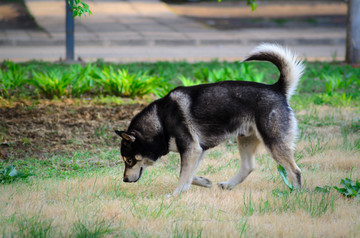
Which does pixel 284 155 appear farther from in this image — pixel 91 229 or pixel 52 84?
pixel 52 84

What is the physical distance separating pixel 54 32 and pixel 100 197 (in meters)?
12.4

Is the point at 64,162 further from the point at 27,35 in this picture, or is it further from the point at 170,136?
the point at 27,35

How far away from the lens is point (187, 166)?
208 inches

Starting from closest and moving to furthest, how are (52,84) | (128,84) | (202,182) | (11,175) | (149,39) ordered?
(202,182), (11,175), (52,84), (128,84), (149,39)

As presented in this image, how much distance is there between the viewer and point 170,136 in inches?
214

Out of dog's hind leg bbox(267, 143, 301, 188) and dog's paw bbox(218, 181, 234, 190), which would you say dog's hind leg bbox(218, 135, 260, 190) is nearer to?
dog's paw bbox(218, 181, 234, 190)

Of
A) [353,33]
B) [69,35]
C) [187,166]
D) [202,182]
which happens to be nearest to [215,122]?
[187,166]

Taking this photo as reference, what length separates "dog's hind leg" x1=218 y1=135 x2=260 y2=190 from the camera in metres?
5.65

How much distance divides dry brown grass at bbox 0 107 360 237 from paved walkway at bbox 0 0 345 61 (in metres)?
7.48

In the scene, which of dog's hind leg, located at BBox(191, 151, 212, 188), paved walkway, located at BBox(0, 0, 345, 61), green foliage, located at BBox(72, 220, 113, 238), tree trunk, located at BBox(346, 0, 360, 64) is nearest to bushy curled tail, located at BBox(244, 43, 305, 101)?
dog's hind leg, located at BBox(191, 151, 212, 188)

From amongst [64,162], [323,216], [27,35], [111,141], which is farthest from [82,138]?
[27,35]

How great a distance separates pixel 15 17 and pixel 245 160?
15189 millimetres

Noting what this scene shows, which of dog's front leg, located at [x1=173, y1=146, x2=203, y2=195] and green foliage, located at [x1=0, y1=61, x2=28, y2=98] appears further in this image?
green foliage, located at [x1=0, y1=61, x2=28, y2=98]

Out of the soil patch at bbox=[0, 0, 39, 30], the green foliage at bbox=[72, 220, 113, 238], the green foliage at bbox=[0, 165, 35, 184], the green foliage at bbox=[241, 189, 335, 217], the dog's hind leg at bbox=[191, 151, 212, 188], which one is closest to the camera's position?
the green foliage at bbox=[72, 220, 113, 238]
